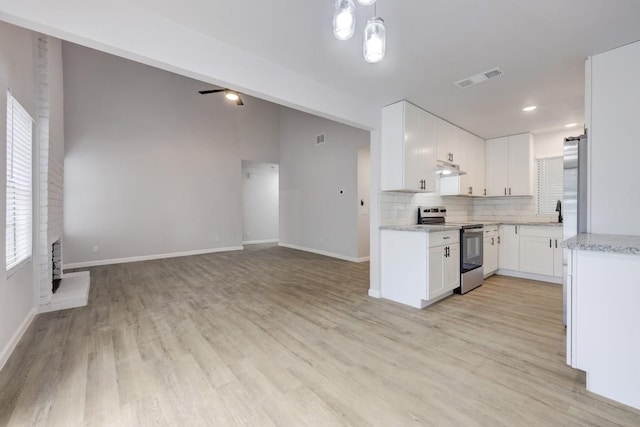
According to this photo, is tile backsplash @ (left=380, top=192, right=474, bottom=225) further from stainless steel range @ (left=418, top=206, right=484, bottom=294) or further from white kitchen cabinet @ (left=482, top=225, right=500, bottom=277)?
white kitchen cabinet @ (left=482, top=225, right=500, bottom=277)

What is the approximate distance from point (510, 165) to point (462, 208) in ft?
3.57

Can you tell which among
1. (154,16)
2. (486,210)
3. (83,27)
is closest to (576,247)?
(154,16)

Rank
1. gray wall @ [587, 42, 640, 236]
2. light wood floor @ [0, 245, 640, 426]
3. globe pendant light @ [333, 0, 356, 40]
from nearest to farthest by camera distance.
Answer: globe pendant light @ [333, 0, 356, 40]
light wood floor @ [0, 245, 640, 426]
gray wall @ [587, 42, 640, 236]

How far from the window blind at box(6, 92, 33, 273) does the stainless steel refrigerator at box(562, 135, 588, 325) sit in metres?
4.84

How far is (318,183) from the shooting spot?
712 centimetres

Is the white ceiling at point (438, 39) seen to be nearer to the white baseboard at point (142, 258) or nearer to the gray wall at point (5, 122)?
the gray wall at point (5, 122)

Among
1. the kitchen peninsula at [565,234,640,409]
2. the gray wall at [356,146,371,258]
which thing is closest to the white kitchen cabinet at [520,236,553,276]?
the gray wall at [356,146,371,258]

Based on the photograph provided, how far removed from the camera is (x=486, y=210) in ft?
18.4

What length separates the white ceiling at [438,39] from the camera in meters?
1.87

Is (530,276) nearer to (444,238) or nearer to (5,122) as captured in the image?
(444,238)

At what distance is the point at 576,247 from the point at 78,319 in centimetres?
439

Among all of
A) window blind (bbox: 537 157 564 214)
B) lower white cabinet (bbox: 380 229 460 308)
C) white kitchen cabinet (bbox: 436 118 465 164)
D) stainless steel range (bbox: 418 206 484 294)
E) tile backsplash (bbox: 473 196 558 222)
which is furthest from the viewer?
tile backsplash (bbox: 473 196 558 222)

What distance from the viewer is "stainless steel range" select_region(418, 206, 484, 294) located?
376cm

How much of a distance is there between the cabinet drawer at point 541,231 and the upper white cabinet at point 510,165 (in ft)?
2.20
